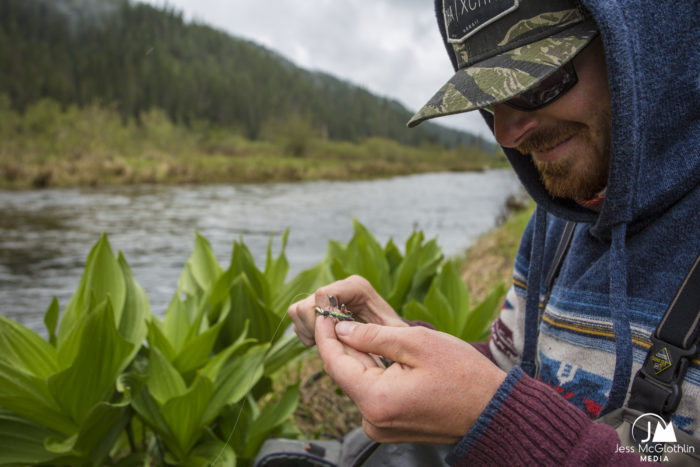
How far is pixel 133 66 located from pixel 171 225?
5811 cm

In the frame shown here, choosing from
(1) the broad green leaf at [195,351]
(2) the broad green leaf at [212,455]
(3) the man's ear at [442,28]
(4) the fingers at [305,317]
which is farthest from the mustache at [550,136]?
(2) the broad green leaf at [212,455]

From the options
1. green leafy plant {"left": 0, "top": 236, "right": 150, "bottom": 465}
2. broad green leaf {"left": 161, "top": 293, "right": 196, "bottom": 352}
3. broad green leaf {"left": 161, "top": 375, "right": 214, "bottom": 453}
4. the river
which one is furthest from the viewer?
the river

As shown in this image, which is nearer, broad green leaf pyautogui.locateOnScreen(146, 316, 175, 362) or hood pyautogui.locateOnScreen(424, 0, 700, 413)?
hood pyautogui.locateOnScreen(424, 0, 700, 413)

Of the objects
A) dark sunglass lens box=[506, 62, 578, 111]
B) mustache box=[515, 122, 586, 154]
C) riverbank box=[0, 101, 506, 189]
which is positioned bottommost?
riverbank box=[0, 101, 506, 189]

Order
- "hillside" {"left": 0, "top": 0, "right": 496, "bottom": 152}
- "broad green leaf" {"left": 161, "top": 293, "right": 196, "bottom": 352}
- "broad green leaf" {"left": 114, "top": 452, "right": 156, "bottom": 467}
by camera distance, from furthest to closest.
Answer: "hillside" {"left": 0, "top": 0, "right": 496, "bottom": 152}, "broad green leaf" {"left": 161, "top": 293, "right": 196, "bottom": 352}, "broad green leaf" {"left": 114, "top": 452, "right": 156, "bottom": 467}

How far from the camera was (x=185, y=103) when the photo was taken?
220ft

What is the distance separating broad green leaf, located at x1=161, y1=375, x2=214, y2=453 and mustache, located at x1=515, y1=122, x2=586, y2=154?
129 cm

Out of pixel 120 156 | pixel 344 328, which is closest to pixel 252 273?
pixel 344 328

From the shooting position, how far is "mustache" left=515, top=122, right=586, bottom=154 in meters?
1.19

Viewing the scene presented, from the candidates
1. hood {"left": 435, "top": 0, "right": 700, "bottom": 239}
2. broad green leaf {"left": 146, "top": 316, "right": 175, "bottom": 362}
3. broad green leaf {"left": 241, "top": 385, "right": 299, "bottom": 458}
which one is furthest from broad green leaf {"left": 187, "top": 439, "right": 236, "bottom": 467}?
hood {"left": 435, "top": 0, "right": 700, "bottom": 239}

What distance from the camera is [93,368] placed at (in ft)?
5.48

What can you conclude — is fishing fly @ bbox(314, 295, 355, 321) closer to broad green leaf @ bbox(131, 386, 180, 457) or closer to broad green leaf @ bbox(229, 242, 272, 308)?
broad green leaf @ bbox(131, 386, 180, 457)

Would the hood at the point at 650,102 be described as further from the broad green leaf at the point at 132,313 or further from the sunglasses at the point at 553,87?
the broad green leaf at the point at 132,313

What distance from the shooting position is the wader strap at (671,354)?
3.10ft
